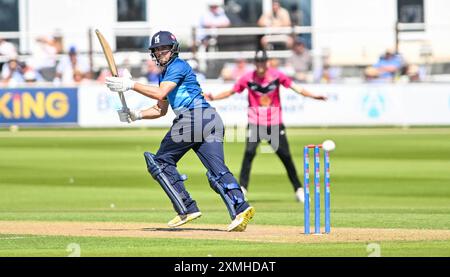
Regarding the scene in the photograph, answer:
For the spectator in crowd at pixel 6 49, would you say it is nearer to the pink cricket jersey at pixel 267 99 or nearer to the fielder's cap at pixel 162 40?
Answer: the pink cricket jersey at pixel 267 99

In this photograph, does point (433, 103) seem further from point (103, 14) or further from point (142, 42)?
point (103, 14)

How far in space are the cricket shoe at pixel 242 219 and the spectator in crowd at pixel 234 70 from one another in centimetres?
1854

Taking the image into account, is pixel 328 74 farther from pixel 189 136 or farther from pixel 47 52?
pixel 189 136

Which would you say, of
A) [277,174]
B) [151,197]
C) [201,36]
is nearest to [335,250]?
[151,197]

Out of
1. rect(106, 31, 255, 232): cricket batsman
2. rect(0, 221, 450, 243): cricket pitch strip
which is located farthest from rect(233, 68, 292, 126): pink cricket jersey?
rect(106, 31, 255, 232): cricket batsman

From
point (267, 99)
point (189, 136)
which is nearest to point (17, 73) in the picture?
point (267, 99)

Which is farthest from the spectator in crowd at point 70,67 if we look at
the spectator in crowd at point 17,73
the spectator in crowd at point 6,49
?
the spectator in crowd at point 6,49

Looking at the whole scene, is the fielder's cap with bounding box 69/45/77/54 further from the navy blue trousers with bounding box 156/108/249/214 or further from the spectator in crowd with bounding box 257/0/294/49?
the navy blue trousers with bounding box 156/108/249/214

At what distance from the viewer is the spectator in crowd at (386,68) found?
32.1 metres

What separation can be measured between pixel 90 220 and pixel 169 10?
2240cm

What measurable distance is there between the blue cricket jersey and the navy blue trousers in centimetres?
9

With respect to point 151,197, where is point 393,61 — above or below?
above

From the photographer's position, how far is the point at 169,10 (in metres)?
37.7
